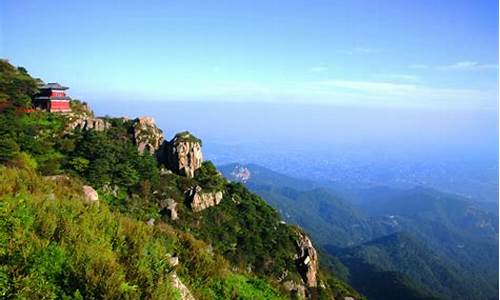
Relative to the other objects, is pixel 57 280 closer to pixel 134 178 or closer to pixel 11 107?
pixel 134 178

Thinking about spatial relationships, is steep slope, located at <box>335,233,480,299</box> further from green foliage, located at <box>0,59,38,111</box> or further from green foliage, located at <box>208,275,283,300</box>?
green foliage, located at <box>208,275,283,300</box>

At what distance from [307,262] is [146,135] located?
1548cm

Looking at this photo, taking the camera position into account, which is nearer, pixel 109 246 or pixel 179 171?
pixel 109 246

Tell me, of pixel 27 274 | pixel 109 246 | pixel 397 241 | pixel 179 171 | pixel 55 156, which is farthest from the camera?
pixel 397 241

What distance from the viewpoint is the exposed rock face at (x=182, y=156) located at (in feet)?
112

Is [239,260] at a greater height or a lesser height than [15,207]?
lesser

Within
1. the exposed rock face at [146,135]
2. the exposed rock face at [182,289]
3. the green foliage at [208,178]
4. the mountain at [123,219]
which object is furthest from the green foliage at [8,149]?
the exposed rock face at [182,289]

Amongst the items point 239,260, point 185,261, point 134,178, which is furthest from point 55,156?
Result: point 185,261

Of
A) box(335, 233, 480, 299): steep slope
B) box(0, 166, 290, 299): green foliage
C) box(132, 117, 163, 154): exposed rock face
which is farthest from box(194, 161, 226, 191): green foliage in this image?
box(335, 233, 480, 299): steep slope

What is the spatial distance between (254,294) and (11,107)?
27.0m

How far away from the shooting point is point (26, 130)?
1133 inches

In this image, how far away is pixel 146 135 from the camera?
115 ft

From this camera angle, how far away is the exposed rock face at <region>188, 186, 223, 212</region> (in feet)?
104

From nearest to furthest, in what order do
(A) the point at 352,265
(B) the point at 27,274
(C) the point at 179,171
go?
1. (B) the point at 27,274
2. (C) the point at 179,171
3. (A) the point at 352,265
